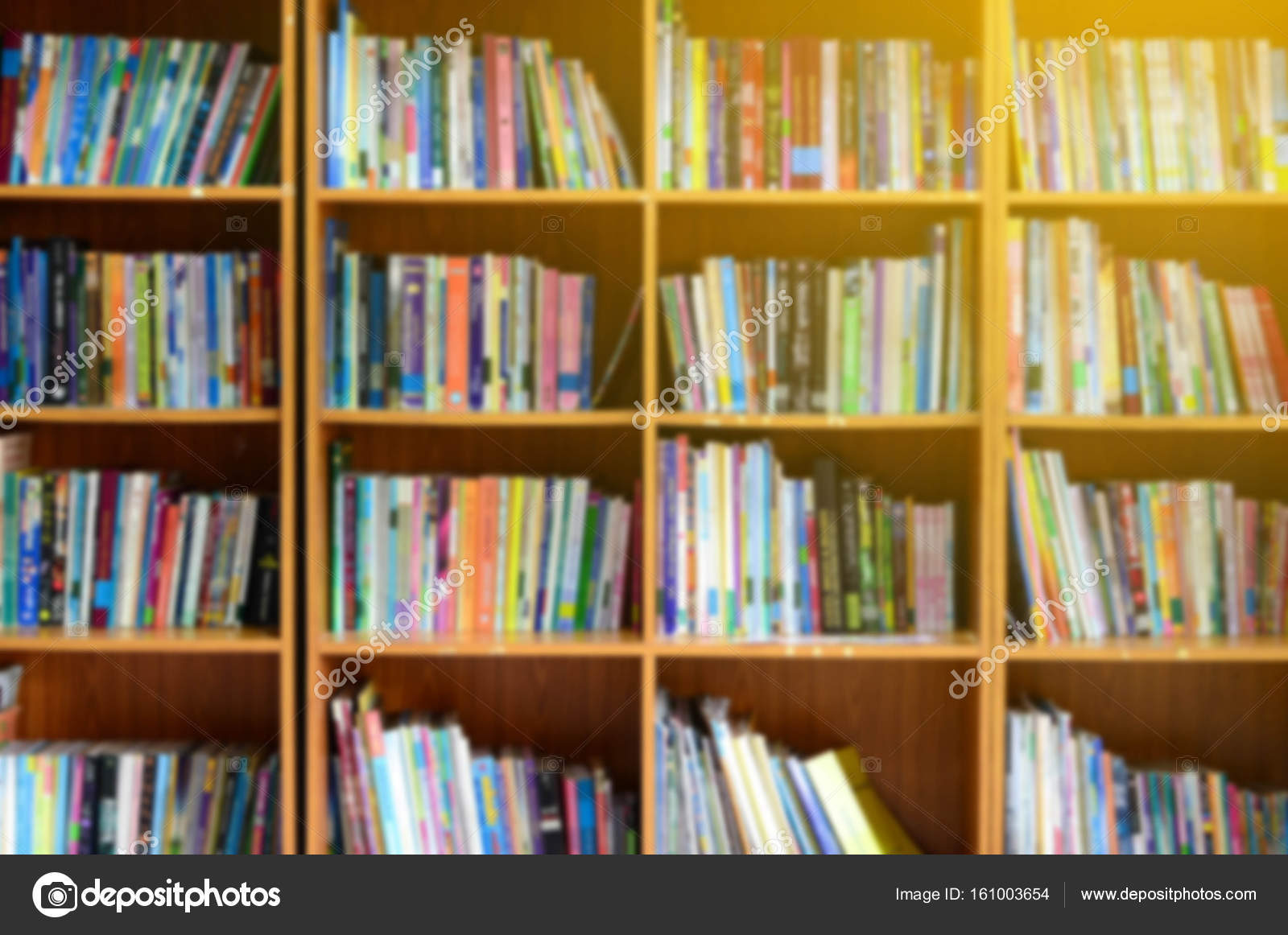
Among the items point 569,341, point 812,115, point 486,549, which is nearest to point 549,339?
point 569,341

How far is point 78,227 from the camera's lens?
267cm

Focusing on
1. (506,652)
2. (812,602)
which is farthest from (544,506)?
(812,602)

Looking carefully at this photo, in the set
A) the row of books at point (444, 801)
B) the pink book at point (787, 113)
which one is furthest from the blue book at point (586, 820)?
the pink book at point (787, 113)

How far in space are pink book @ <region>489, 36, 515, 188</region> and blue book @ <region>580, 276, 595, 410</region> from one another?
9.0 inches

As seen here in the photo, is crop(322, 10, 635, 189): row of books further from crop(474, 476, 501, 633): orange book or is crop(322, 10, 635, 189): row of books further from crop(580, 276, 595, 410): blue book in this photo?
crop(474, 476, 501, 633): orange book

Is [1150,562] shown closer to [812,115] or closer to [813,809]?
[813,809]

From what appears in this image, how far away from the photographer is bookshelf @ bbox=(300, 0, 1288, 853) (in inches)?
99.0

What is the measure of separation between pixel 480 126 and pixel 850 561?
105 cm

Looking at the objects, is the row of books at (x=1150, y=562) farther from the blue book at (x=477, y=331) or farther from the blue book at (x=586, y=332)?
the blue book at (x=477, y=331)

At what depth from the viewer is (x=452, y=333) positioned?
242 centimetres

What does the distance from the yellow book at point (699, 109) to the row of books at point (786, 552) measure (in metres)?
0.49

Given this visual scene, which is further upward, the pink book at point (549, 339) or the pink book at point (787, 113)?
the pink book at point (787, 113)

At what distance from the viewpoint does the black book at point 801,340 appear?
240 cm
